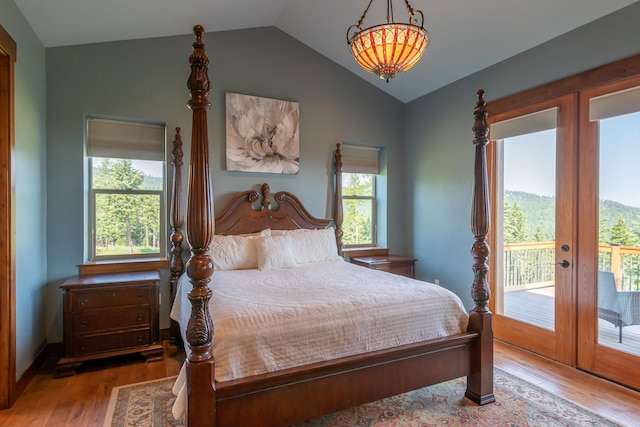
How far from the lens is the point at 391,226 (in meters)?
4.75

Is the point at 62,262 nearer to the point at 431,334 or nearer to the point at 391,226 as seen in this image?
the point at 431,334

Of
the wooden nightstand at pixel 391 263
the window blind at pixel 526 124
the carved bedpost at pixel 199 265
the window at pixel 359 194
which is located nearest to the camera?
the carved bedpost at pixel 199 265

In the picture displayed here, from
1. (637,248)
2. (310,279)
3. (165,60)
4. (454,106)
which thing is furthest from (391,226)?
(165,60)

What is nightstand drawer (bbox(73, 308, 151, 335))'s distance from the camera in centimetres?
283

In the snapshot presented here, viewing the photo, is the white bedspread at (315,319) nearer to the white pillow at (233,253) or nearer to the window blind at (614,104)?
the white pillow at (233,253)

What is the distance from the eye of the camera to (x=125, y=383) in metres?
2.67

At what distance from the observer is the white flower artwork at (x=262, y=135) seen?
3.82 metres

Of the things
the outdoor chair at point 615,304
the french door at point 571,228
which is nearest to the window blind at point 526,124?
the french door at point 571,228

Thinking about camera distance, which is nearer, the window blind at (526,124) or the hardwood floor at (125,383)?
the hardwood floor at (125,383)

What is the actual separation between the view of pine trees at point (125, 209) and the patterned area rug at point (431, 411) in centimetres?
148

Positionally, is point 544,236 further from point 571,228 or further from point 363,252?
point 363,252

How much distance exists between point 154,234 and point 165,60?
1829 millimetres

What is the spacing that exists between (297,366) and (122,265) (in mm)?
2446

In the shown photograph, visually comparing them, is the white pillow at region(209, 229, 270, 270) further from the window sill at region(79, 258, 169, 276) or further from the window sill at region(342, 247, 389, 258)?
the window sill at region(342, 247, 389, 258)
